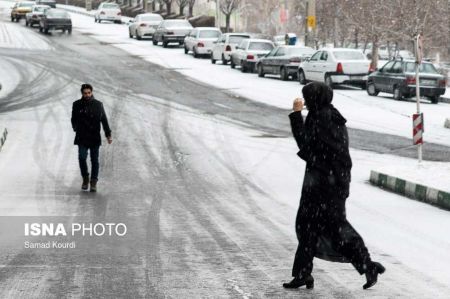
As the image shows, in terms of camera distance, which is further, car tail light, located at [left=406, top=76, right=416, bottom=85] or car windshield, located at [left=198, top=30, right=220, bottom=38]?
car windshield, located at [left=198, top=30, right=220, bottom=38]

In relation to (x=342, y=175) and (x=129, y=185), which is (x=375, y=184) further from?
(x=342, y=175)

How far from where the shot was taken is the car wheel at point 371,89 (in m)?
34.9

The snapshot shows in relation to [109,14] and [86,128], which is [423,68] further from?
[109,14]

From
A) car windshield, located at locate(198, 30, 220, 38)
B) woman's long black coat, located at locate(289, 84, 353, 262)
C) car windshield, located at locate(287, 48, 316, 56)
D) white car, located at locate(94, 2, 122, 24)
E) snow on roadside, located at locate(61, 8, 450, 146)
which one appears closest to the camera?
woman's long black coat, located at locate(289, 84, 353, 262)

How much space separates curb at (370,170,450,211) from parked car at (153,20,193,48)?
44126mm

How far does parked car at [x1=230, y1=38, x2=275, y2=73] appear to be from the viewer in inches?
1762

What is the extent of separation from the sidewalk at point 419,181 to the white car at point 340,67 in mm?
19401

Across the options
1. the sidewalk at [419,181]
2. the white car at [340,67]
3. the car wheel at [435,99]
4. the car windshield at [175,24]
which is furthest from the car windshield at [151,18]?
the sidewalk at [419,181]

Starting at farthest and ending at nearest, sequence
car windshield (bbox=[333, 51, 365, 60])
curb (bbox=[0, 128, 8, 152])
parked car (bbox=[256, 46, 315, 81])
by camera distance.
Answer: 1. parked car (bbox=[256, 46, 315, 81])
2. car windshield (bbox=[333, 51, 365, 60])
3. curb (bbox=[0, 128, 8, 152])

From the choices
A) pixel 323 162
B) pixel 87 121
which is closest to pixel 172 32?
pixel 87 121

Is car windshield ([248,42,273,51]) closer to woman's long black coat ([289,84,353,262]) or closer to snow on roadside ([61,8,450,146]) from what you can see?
snow on roadside ([61,8,450,146])

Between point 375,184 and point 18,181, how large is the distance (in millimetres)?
5908

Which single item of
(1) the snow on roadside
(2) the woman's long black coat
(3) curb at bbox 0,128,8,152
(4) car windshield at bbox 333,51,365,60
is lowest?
(1) the snow on roadside

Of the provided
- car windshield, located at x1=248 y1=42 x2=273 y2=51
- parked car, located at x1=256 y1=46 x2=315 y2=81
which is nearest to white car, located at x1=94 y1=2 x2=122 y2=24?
car windshield, located at x1=248 y1=42 x2=273 y2=51
